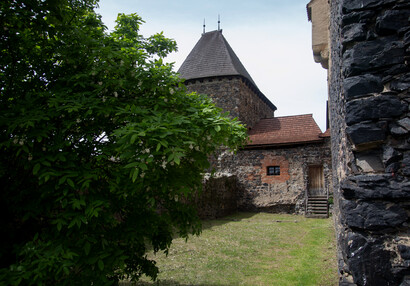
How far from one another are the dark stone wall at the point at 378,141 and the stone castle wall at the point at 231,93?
15179 mm

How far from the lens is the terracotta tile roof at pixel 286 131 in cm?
1562

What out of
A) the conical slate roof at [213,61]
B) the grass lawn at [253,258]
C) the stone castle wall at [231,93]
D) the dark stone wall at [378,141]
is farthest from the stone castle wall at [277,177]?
the dark stone wall at [378,141]

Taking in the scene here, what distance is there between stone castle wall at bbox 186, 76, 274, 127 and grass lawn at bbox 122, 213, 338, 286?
27.5 feet

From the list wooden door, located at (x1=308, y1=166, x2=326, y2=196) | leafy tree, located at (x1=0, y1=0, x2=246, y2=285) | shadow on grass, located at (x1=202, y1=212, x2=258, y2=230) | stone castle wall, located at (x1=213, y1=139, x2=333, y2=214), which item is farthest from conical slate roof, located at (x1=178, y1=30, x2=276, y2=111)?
leafy tree, located at (x1=0, y1=0, x2=246, y2=285)

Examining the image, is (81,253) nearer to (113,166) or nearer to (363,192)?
(113,166)

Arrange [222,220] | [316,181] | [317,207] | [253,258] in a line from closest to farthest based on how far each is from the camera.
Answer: [253,258] → [222,220] → [317,207] → [316,181]

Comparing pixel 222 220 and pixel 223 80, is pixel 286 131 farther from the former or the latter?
pixel 222 220

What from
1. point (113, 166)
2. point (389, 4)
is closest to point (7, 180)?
point (113, 166)

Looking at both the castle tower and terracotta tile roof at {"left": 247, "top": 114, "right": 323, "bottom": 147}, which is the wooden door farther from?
the castle tower

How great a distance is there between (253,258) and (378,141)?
18.8 ft

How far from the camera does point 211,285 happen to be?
5.28 m

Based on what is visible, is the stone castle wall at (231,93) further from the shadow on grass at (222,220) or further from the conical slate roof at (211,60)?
the shadow on grass at (222,220)

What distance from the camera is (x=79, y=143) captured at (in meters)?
3.31

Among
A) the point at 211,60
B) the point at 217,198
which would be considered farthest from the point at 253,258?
the point at 211,60
